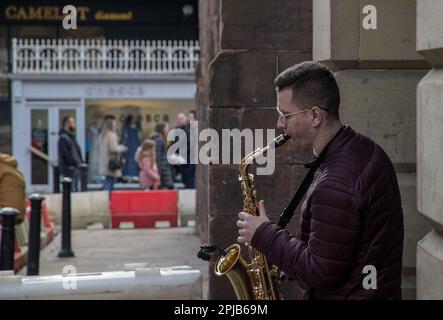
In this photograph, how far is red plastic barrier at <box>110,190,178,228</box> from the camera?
15.8 m

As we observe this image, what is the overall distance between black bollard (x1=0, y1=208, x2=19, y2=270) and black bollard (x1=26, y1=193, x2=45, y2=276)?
4.85 ft

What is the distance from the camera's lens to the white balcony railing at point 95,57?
26375 millimetres

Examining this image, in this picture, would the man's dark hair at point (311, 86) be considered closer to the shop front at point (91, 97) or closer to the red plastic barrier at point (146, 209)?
the red plastic barrier at point (146, 209)

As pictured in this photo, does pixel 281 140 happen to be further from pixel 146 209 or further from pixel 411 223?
pixel 146 209

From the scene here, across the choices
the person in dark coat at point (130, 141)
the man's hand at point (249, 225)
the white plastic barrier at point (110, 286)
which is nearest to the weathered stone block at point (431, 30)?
the man's hand at point (249, 225)

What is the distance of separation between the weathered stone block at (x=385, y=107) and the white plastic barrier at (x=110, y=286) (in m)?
1.30

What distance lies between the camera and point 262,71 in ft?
22.0

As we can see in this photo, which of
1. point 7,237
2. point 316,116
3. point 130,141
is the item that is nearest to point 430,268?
point 316,116

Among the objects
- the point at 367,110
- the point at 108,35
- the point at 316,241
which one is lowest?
the point at 316,241

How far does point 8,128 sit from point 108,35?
4564 mm

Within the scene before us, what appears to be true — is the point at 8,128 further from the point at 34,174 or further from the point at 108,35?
the point at 108,35

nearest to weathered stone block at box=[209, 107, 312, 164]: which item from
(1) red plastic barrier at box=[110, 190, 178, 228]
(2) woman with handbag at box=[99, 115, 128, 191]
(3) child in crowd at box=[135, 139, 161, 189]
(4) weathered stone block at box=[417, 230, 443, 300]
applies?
(4) weathered stone block at box=[417, 230, 443, 300]
